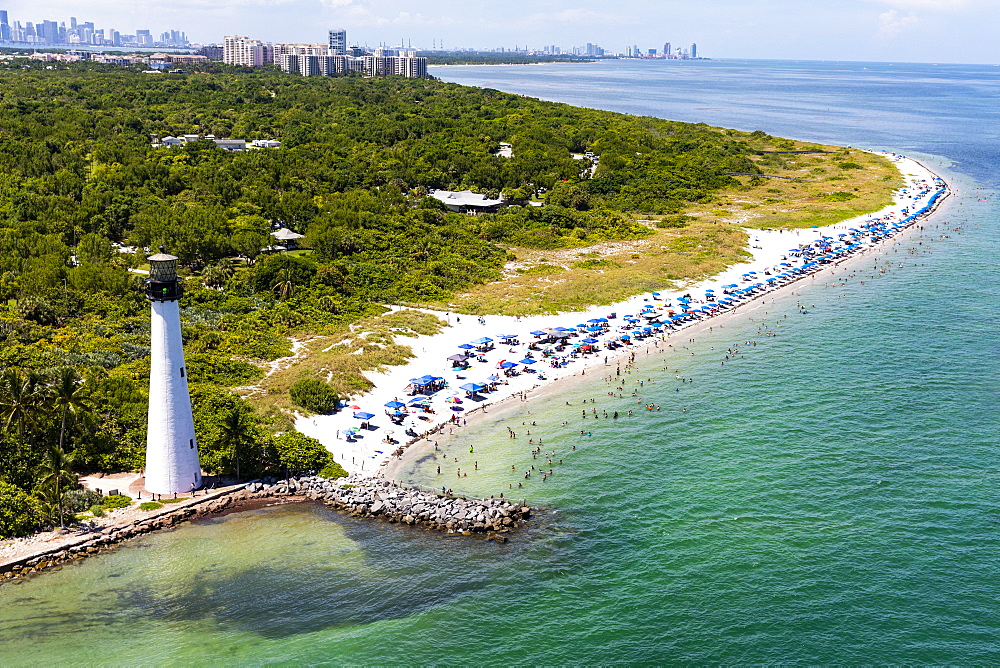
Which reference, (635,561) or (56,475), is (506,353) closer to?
(635,561)

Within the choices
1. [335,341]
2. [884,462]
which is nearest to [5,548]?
[335,341]

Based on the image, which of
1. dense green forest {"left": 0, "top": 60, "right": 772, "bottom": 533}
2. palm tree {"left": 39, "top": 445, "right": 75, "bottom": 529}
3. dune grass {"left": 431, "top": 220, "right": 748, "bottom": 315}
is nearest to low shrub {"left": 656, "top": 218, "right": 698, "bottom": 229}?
dune grass {"left": 431, "top": 220, "right": 748, "bottom": 315}

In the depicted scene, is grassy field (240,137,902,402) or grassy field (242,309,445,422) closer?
grassy field (242,309,445,422)

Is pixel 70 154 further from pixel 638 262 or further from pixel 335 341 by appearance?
pixel 638 262

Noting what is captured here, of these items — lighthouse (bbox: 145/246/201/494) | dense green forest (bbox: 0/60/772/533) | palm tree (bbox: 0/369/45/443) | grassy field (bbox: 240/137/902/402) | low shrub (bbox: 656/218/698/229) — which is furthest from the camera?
low shrub (bbox: 656/218/698/229)

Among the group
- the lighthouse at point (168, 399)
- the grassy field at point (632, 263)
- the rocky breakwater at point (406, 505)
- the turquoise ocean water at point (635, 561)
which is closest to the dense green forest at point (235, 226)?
the rocky breakwater at point (406, 505)

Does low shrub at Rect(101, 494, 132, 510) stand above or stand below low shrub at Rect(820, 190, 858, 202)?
below

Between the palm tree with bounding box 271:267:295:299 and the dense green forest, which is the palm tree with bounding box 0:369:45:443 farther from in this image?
the palm tree with bounding box 271:267:295:299
